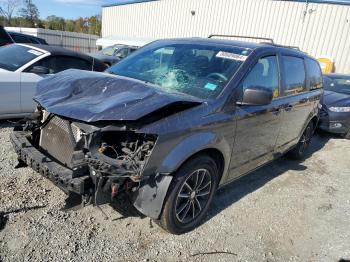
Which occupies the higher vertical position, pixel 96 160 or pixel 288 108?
pixel 288 108

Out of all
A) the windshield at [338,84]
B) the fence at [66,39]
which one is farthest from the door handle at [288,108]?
the fence at [66,39]

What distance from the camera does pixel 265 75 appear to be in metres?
4.01

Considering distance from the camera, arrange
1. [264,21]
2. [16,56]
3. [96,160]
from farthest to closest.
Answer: [264,21]
[16,56]
[96,160]

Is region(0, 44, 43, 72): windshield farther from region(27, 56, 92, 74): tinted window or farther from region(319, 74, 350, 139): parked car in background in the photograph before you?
region(319, 74, 350, 139): parked car in background

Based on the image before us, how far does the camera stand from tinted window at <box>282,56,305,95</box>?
4516 millimetres

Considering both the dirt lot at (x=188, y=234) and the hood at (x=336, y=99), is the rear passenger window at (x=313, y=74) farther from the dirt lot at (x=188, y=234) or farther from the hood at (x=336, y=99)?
the hood at (x=336, y=99)

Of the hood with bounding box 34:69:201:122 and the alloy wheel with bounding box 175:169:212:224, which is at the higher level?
the hood with bounding box 34:69:201:122

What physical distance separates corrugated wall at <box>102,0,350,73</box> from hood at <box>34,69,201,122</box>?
1730 cm

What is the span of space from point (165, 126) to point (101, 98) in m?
0.70

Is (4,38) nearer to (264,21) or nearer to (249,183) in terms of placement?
(249,183)

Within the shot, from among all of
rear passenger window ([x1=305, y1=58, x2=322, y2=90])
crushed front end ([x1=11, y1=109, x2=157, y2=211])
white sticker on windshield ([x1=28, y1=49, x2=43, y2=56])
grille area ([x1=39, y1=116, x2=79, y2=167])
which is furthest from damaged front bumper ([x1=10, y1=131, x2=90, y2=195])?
rear passenger window ([x1=305, y1=58, x2=322, y2=90])

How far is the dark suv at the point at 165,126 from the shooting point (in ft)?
9.11

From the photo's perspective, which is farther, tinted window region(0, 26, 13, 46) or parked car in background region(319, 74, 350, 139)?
tinted window region(0, 26, 13, 46)

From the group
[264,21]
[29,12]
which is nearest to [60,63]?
[264,21]
